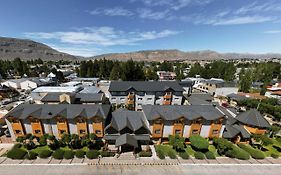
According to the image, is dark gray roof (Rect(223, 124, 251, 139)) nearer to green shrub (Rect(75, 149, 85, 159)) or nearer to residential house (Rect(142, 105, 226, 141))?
residential house (Rect(142, 105, 226, 141))

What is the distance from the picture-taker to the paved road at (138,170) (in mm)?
28078

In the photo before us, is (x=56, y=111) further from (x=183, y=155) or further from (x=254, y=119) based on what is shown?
(x=254, y=119)

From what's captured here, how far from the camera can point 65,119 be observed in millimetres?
35656

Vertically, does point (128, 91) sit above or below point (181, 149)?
above

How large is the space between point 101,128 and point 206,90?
68.4m

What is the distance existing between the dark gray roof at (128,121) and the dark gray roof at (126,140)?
174 cm

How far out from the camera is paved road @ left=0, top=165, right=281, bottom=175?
2808 cm

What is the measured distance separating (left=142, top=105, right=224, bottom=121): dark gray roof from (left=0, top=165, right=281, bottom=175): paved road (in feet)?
33.1

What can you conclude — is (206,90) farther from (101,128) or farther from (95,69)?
(95,69)

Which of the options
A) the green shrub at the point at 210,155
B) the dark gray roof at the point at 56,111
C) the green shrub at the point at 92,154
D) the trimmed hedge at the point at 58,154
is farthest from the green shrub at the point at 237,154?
the trimmed hedge at the point at 58,154

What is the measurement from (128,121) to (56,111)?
17.1 meters

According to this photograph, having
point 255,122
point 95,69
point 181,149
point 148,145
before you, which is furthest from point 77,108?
point 95,69

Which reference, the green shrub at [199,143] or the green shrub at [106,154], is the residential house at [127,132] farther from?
the green shrub at [199,143]

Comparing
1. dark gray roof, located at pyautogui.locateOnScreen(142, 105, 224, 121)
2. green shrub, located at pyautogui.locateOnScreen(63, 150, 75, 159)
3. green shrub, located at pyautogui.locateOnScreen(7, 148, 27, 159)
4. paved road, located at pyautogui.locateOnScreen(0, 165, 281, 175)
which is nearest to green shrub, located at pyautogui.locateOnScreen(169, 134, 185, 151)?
paved road, located at pyautogui.locateOnScreen(0, 165, 281, 175)
